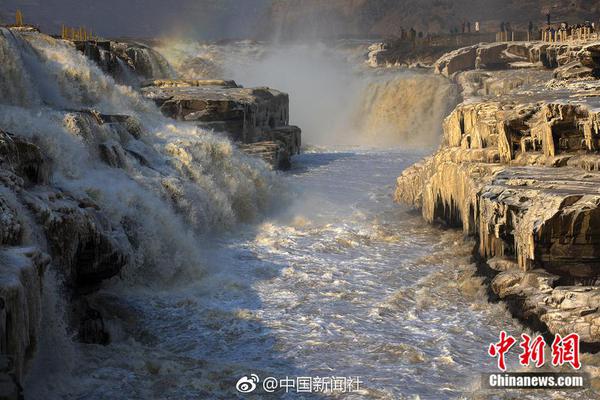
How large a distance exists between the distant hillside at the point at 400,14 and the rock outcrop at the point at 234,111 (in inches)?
1798

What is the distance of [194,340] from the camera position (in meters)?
10.3

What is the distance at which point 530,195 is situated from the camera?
1102 cm

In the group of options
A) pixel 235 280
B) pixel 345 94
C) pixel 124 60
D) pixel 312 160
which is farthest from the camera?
pixel 345 94

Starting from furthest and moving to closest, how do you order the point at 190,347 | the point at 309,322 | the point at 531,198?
the point at 309,322, the point at 531,198, the point at 190,347

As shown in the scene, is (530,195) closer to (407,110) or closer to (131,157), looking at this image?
(131,157)

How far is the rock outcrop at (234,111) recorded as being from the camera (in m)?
24.0

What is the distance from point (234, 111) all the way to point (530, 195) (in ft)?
48.6

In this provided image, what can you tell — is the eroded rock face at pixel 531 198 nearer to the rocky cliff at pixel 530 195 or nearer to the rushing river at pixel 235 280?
the rocky cliff at pixel 530 195

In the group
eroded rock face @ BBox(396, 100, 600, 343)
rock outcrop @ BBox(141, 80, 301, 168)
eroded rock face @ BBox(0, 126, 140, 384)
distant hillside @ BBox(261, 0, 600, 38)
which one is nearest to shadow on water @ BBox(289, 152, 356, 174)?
rock outcrop @ BBox(141, 80, 301, 168)

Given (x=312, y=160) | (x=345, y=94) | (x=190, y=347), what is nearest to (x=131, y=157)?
(x=190, y=347)

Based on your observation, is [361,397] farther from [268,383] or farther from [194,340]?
[194,340]

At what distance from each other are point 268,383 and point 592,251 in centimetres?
433

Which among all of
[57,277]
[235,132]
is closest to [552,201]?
[57,277]

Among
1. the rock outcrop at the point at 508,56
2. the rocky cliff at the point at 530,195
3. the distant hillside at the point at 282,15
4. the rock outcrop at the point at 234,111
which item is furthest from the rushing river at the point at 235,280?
the distant hillside at the point at 282,15
